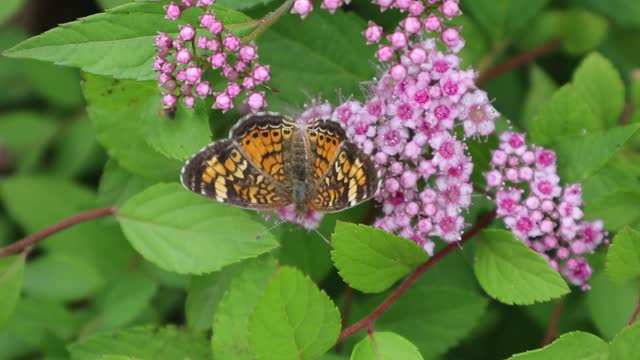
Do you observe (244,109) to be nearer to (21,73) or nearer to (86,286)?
(86,286)

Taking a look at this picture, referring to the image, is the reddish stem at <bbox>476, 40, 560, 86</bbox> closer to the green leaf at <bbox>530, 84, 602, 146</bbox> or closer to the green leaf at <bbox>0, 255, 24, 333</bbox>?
the green leaf at <bbox>530, 84, 602, 146</bbox>

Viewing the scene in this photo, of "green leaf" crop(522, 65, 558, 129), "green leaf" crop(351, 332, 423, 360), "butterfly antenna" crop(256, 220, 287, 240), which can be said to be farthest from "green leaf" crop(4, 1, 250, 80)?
"green leaf" crop(522, 65, 558, 129)

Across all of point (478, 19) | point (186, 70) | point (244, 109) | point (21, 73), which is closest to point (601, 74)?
point (478, 19)

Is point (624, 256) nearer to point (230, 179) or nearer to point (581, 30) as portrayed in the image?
point (230, 179)

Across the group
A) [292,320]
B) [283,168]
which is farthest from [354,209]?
[292,320]

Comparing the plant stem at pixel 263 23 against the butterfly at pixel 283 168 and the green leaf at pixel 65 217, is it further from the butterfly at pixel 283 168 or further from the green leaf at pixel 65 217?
the green leaf at pixel 65 217

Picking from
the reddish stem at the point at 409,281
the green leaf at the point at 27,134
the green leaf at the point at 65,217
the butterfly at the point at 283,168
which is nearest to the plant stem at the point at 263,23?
the butterfly at the point at 283,168
